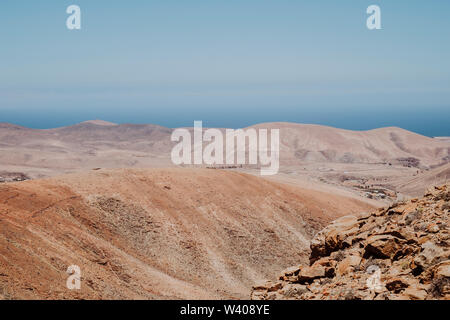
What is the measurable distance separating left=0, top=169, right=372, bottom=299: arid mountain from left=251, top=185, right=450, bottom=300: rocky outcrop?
29.8 feet

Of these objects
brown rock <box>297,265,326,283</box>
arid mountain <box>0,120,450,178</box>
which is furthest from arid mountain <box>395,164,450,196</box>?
brown rock <box>297,265,326,283</box>

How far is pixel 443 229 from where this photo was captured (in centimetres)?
1087

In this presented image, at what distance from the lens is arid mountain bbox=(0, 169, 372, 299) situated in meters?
18.7

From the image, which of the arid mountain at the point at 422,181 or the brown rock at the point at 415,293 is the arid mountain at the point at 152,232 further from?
the arid mountain at the point at 422,181

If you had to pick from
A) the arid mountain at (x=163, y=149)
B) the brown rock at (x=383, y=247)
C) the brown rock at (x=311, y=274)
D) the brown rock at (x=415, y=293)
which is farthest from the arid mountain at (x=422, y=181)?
the brown rock at (x=415, y=293)

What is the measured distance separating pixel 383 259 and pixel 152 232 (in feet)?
60.0

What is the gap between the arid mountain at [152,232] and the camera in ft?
61.5

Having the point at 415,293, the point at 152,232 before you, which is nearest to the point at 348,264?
the point at 415,293

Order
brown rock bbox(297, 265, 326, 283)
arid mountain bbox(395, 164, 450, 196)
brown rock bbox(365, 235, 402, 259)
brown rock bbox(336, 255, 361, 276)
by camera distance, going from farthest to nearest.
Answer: arid mountain bbox(395, 164, 450, 196)
brown rock bbox(297, 265, 326, 283)
brown rock bbox(336, 255, 361, 276)
brown rock bbox(365, 235, 402, 259)

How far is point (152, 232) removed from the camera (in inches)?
1072

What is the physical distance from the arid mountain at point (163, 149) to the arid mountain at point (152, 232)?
2120 inches

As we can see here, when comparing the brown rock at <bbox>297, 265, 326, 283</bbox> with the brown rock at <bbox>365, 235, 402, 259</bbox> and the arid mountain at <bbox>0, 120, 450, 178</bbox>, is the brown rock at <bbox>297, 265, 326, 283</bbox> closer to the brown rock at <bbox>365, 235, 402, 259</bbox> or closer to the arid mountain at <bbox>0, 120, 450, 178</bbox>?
the brown rock at <bbox>365, 235, 402, 259</bbox>
